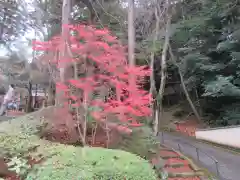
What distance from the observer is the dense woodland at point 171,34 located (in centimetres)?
982

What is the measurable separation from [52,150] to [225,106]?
30.9ft

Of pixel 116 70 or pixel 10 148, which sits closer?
pixel 10 148

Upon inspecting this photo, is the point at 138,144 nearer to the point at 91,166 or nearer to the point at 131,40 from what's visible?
the point at 91,166

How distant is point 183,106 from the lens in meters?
15.7

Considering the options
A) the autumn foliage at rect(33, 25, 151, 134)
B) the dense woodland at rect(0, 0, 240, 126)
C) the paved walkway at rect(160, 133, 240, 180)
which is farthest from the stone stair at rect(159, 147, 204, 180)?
the dense woodland at rect(0, 0, 240, 126)

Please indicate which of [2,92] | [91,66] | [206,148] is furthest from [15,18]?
[206,148]

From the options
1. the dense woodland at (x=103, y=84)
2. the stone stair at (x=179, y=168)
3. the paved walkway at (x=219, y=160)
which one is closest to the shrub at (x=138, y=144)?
the dense woodland at (x=103, y=84)

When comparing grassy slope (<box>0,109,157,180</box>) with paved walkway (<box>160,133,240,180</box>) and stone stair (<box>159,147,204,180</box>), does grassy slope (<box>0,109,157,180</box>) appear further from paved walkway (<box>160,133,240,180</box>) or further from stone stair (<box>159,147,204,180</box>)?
paved walkway (<box>160,133,240,180</box>)

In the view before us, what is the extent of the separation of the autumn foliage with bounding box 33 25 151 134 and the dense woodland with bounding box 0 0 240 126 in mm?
3003

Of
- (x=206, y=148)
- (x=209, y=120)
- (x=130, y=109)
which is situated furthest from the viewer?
(x=209, y=120)

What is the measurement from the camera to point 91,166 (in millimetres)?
3875

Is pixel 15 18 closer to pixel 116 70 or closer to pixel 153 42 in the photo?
pixel 153 42

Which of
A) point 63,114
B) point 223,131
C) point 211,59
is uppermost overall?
point 211,59

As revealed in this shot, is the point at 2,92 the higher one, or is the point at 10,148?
the point at 2,92
